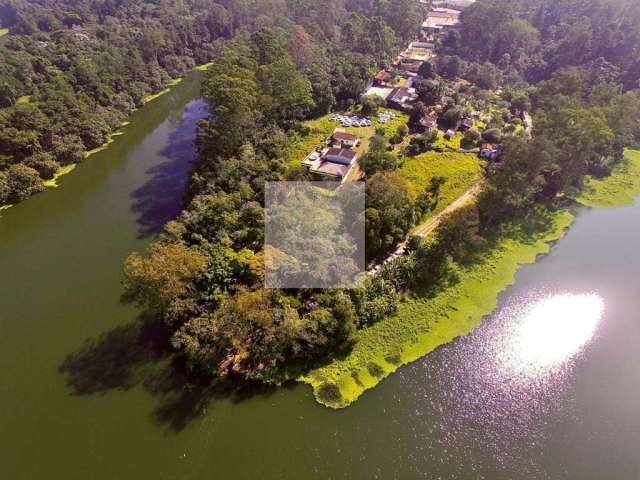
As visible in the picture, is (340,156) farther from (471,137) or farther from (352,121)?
(471,137)

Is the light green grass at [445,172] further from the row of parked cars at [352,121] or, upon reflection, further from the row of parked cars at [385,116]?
the row of parked cars at [352,121]

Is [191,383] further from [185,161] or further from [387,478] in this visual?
[185,161]

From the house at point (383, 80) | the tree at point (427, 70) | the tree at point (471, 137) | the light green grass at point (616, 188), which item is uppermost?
the tree at point (427, 70)

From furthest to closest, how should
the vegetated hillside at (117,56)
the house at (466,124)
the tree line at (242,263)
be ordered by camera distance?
1. the house at (466,124)
2. the vegetated hillside at (117,56)
3. the tree line at (242,263)

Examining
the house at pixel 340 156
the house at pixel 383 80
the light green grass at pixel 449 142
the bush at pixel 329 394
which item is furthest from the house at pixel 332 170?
the house at pixel 383 80

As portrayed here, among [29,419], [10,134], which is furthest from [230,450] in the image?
[10,134]
